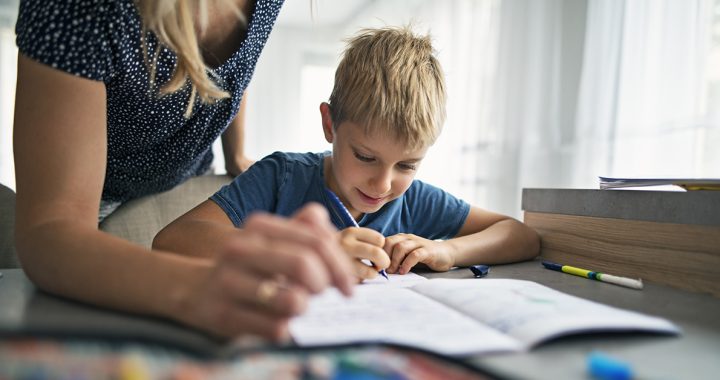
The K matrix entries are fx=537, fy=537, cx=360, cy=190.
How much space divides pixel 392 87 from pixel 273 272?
618mm

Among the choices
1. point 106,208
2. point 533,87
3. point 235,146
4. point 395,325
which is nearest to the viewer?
point 395,325

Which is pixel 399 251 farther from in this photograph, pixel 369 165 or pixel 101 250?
pixel 101 250

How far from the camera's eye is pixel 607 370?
1.20ft

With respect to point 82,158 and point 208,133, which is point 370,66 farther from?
point 82,158

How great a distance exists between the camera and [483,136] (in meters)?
2.95

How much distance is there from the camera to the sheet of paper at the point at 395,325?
1.36 feet

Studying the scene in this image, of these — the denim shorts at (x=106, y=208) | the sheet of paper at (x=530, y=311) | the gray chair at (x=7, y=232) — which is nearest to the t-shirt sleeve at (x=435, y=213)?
the sheet of paper at (x=530, y=311)

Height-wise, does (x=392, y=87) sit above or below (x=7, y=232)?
above

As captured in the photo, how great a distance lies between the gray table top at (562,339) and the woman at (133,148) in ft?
0.05

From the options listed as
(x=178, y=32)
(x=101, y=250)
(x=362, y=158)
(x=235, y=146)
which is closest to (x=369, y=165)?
(x=362, y=158)

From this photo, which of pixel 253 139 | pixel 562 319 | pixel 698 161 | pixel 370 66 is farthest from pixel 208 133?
pixel 253 139

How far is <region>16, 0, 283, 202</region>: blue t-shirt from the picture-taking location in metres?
0.61

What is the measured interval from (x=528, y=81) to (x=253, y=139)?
223 cm

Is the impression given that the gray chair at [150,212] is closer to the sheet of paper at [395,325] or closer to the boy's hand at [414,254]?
the boy's hand at [414,254]
